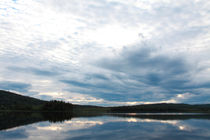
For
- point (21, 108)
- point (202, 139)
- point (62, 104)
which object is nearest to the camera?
point (202, 139)

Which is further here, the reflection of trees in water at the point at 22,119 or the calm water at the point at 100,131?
the reflection of trees in water at the point at 22,119

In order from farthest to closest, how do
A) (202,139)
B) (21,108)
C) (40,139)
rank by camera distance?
(21,108), (202,139), (40,139)

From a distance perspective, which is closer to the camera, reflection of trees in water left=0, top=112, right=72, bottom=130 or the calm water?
the calm water

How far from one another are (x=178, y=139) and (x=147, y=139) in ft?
14.0

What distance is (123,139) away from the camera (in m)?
25.4

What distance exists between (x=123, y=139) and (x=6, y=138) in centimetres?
1496

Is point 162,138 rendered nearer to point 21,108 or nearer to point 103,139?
point 103,139

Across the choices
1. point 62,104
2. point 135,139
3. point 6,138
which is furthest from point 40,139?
point 62,104

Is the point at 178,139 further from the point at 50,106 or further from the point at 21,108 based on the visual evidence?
the point at 21,108

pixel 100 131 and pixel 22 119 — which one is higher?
pixel 22 119

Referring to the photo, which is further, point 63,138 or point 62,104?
point 62,104

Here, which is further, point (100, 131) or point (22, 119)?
point (22, 119)

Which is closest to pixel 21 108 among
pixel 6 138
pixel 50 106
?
pixel 50 106

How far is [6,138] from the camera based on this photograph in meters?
25.3
